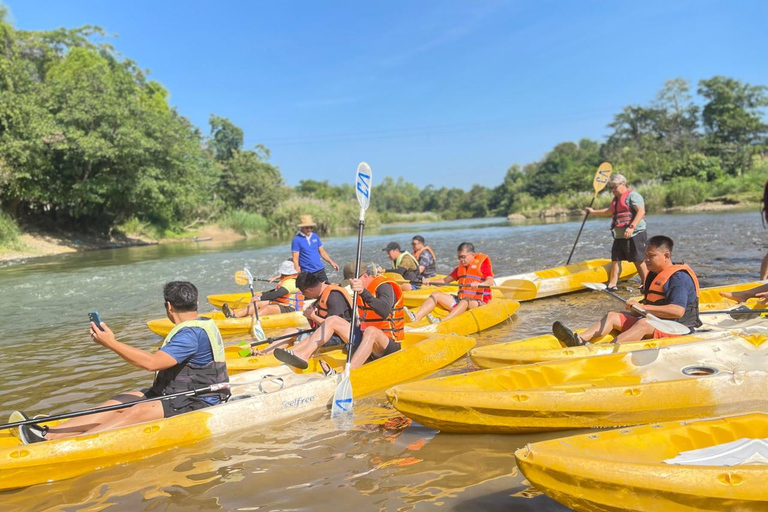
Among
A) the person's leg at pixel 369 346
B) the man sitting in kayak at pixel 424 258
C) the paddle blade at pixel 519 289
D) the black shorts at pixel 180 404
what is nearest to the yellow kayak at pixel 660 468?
the black shorts at pixel 180 404

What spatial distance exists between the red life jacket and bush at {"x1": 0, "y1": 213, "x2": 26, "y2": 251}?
26.2 metres

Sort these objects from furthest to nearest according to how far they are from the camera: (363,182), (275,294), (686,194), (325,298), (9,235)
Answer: (686,194) → (9,235) → (275,294) → (363,182) → (325,298)

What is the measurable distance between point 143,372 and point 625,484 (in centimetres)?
553

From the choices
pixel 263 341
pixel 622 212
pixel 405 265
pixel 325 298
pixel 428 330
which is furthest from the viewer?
pixel 405 265

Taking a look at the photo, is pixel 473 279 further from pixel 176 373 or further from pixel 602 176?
pixel 602 176

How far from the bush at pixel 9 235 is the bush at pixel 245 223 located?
15.4 m

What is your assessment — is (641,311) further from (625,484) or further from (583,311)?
(583,311)

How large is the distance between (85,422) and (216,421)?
3.07 feet

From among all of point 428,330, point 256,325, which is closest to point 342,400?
point 428,330

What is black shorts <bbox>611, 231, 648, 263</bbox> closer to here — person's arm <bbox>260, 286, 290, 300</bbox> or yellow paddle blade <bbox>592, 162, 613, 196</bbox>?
yellow paddle blade <bbox>592, 162, 613, 196</bbox>

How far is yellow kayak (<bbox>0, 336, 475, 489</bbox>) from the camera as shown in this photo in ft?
11.7

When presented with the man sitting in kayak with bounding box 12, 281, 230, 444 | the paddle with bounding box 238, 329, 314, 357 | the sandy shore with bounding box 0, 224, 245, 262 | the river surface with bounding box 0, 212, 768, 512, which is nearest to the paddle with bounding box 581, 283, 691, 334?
the river surface with bounding box 0, 212, 768, 512

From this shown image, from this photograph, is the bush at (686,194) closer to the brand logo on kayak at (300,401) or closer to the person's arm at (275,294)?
the person's arm at (275,294)

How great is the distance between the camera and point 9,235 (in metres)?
25.5
